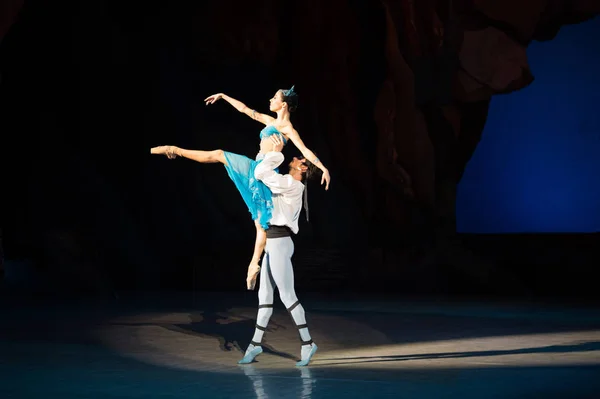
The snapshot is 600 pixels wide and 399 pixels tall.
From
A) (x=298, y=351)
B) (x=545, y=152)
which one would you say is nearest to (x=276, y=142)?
(x=298, y=351)

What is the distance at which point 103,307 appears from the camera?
11664 mm

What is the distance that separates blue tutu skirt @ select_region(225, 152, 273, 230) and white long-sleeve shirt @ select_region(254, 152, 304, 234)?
53mm

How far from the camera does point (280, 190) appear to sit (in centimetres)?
658

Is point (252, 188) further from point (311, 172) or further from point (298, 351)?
point (298, 351)

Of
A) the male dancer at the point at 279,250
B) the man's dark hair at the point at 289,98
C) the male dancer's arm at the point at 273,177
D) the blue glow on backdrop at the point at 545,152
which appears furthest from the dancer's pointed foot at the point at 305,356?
the blue glow on backdrop at the point at 545,152

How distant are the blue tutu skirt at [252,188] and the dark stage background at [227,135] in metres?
8.41

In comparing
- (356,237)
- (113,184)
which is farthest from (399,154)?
(113,184)

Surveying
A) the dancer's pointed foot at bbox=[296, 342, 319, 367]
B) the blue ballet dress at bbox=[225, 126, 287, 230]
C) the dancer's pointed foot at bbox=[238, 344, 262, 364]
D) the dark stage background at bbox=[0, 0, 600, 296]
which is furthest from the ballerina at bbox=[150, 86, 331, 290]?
the dark stage background at bbox=[0, 0, 600, 296]

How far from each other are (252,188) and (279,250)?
525 millimetres

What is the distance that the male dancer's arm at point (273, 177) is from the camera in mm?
6574

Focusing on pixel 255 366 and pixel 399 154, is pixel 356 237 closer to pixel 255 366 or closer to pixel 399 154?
pixel 399 154

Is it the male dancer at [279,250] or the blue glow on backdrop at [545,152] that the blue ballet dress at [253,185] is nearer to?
the male dancer at [279,250]

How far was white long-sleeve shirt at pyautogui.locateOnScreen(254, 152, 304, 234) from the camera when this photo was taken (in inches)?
258

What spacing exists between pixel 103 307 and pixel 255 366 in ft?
18.9
